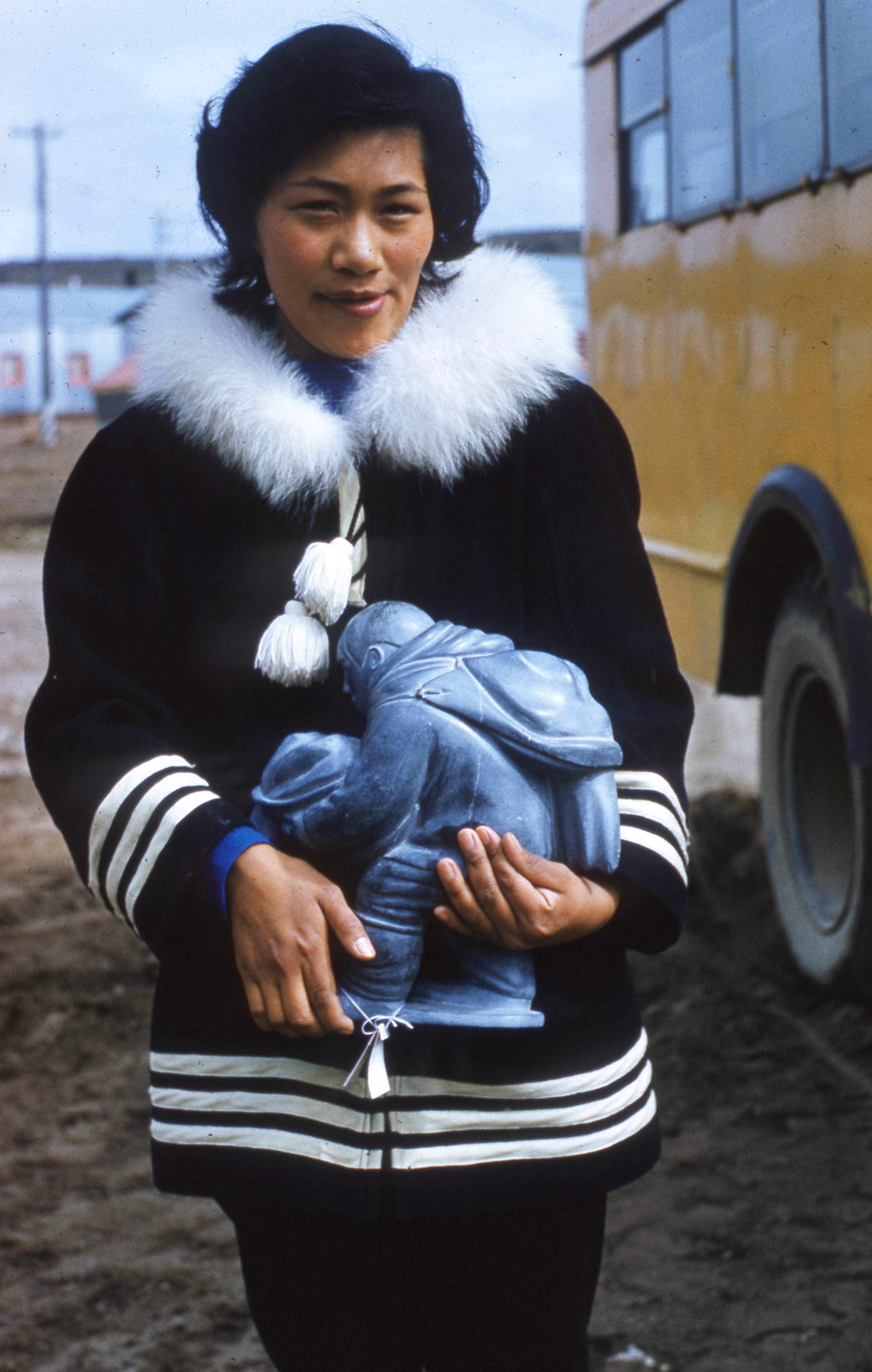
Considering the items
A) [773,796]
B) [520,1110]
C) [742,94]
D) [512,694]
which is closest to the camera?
[512,694]

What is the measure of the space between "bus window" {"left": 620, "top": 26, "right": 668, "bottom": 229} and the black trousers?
365 cm

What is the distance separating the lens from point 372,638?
123 centimetres

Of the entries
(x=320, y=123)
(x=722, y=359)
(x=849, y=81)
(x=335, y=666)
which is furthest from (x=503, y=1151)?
(x=722, y=359)

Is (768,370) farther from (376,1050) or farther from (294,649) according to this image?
(376,1050)

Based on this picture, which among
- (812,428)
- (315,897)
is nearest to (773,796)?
(812,428)

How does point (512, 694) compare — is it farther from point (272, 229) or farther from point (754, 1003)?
point (754, 1003)

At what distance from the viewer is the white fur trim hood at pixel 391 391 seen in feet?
4.33

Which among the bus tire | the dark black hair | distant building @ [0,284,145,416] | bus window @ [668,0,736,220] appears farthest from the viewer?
distant building @ [0,284,145,416]

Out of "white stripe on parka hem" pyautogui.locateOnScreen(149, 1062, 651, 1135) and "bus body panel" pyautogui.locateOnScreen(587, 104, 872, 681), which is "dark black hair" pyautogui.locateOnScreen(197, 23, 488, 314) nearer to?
"white stripe on parka hem" pyautogui.locateOnScreen(149, 1062, 651, 1135)

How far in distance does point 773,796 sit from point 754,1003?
0.62 m

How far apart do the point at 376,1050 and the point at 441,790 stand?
252mm

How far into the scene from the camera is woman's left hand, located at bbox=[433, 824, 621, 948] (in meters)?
1.15

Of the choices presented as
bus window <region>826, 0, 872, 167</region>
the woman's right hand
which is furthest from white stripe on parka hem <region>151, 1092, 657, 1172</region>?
bus window <region>826, 0, 872, 167</region>

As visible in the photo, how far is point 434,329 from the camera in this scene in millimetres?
1358
